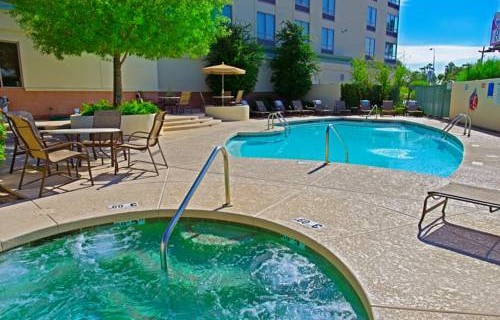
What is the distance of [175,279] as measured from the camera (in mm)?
3225

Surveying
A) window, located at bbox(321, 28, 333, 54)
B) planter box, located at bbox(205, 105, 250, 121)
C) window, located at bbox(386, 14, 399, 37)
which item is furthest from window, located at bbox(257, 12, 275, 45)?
window, located at bbox(386, 14, 399, 37)

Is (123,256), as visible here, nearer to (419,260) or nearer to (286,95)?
(419,260)

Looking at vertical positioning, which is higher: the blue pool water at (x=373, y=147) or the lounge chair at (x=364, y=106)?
the lounge chair at (x=364, y=106)

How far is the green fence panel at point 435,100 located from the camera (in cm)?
1789

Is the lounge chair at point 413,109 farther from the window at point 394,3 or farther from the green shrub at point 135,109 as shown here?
the window at point 394,3

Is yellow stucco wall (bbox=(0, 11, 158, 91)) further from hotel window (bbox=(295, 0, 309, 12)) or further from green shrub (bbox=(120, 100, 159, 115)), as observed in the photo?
hotel window (bbox=(295, 0, 309, 12))

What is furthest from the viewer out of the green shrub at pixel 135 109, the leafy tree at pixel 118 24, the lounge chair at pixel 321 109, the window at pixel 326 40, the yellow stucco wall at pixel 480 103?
the window at pixel 326 40

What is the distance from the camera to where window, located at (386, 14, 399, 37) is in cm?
3450

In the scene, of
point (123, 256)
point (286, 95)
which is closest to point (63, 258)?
point (123, 256)

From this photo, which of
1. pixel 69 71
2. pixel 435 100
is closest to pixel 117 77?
pixel 69 71

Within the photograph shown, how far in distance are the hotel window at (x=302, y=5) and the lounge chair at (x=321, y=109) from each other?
8.74m

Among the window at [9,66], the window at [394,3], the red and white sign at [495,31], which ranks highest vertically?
the window at [394,3]

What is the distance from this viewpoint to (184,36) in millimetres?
9656

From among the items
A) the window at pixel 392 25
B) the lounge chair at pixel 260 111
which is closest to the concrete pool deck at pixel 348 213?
the lounge chair at pixel 260 111
